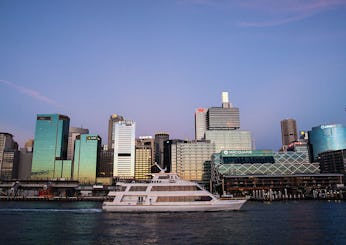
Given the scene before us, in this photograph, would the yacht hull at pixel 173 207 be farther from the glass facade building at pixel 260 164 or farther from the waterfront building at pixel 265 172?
the glass facade building at pixel 260 164

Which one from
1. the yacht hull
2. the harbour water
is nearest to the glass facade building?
the yacht hull

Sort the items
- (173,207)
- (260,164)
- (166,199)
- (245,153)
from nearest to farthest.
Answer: (173,207)
(166,199)
(260,164)
(245,153)

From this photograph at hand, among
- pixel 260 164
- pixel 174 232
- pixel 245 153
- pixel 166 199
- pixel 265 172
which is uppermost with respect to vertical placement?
pixel 245 153

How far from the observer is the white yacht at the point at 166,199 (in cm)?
5562

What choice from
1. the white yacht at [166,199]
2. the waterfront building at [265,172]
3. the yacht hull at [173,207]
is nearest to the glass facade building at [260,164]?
the waterfront building at [265,172]

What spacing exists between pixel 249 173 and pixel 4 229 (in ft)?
464

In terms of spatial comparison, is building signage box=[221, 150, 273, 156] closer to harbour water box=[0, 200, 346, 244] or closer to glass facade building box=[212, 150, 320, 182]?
glass facade building box=[212, 150, 320, 182]

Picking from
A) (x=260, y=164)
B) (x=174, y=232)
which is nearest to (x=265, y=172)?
(x=260, y=164)

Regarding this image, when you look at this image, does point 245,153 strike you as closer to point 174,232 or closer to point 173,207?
point 173,207

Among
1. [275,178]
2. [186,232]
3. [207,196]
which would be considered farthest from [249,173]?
A: [186,232]

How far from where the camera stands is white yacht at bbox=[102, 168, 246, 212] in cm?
5562

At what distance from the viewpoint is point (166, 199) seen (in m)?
56.1

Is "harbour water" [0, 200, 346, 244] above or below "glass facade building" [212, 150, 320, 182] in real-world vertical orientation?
below

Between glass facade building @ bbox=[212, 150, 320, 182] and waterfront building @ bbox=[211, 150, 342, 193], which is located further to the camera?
glass facade building @ bbox=[212, 150, 320, 182]
